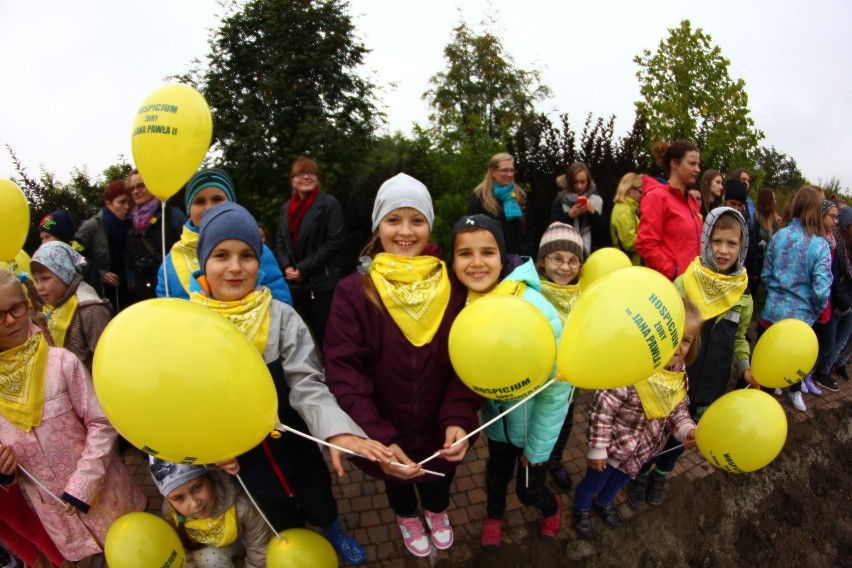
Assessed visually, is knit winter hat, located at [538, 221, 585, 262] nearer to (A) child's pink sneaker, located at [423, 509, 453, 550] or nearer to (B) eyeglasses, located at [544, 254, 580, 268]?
(B) eyeglasses, located at [544, 254, 580, 268]

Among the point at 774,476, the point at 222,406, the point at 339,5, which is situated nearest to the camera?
the point at 222,406

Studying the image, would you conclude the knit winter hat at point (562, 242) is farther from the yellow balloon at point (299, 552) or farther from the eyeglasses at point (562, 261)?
the yellow balloon at point (299, 552)

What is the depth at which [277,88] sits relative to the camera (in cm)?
566

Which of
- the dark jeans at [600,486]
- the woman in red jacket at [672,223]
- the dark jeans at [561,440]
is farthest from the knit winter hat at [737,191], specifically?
the dark jeans at [600,486]

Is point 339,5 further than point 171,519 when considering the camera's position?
Yes

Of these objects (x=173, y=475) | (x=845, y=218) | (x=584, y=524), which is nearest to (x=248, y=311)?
(x=173, y=475)

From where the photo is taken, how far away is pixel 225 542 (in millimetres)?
2176

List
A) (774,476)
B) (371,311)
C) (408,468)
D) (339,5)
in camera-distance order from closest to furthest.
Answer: (408,468) → (371,311) → (774,476) → (339,5)

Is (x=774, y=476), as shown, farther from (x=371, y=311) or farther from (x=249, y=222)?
(x=249, y=222)

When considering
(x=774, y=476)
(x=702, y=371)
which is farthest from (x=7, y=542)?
(x=774, y=476)

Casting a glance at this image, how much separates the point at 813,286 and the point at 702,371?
1.93m

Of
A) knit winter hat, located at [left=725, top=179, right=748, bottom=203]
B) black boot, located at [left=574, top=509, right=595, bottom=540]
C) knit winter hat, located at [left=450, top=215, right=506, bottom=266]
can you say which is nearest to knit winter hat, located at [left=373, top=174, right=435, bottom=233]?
knit winter hat, located at [left=450, top=215, right=506, bottom=266]

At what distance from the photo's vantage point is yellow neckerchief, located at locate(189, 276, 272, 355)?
1878 millimetres

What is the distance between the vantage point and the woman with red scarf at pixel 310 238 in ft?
13.0
